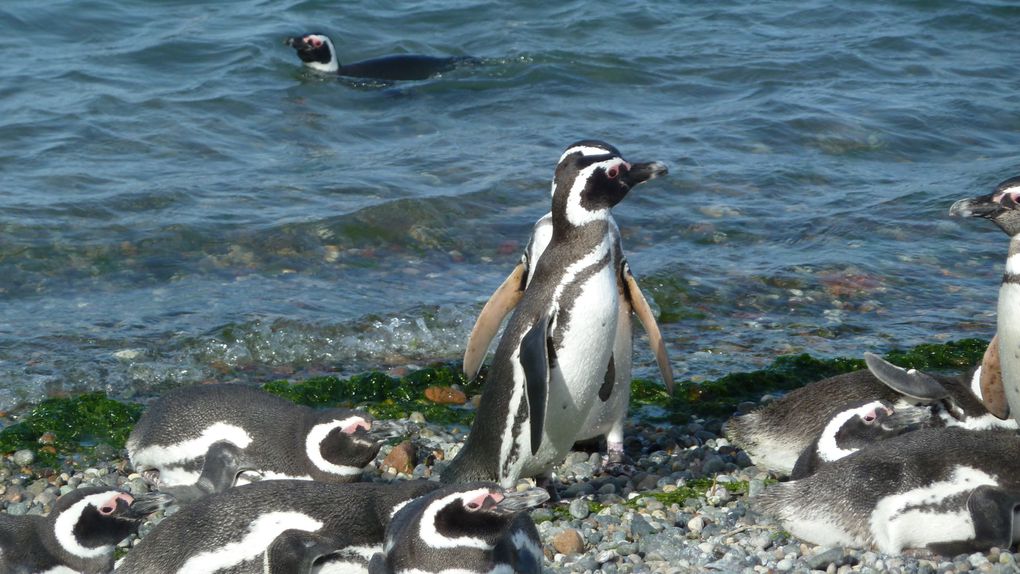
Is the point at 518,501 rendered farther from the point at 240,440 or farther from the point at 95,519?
the point at 240,440

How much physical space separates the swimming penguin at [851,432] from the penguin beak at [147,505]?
2.43 metres

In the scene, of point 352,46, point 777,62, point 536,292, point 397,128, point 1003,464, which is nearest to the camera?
point 1003,464

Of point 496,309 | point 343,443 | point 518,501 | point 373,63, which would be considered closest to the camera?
point 518,501

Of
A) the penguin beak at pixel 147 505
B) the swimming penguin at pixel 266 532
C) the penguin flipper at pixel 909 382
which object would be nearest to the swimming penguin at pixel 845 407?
the penguin flipper at pixel 909 382

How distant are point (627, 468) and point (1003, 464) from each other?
1623 millimetres

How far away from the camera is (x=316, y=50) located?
15.1 m

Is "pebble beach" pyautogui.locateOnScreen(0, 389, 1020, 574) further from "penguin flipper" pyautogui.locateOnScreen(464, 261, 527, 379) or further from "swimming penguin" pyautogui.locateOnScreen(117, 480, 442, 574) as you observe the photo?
"swimming penguin" pyautogui.locateOnScreen(117, 480, 442, 574)

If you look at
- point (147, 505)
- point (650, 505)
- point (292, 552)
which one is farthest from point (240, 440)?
point (650, 505)

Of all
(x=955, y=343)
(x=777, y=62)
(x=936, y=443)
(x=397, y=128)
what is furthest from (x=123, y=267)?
(x=777, y=62)

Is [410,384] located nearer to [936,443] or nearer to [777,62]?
[936,443]

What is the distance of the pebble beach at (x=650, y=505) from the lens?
483cm

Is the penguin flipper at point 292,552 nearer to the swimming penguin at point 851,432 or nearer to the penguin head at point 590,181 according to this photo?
the penguin head at point 590,181

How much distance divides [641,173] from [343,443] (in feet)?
5.28

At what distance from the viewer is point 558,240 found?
5723 mm
